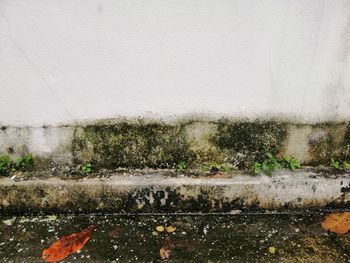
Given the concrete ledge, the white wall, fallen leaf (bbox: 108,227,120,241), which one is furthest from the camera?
the concrete ledge

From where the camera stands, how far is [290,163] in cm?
319

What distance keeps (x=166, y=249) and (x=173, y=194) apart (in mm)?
493

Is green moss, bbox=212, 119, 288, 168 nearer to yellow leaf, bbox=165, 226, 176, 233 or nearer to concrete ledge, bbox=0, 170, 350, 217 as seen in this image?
concrete ledge, bbox=0, 170, 350, 217

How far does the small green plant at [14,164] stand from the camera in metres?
3.13

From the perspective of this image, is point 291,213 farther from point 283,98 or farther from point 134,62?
point 134,62

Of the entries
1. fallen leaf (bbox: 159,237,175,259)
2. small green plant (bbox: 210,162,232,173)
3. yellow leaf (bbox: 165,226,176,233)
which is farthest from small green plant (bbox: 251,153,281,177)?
fallen leaf (bbox: 159,237,175,259)

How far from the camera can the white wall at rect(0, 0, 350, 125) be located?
2.67 meters

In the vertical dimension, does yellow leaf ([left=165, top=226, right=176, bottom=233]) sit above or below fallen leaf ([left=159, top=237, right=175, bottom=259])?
above

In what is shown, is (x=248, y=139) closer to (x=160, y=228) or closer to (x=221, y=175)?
(x=221, y=175)

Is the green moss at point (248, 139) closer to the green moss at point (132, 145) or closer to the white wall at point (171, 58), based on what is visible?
the white wall at point (171, 58)

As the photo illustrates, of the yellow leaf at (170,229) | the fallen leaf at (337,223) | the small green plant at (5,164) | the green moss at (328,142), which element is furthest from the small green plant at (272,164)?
the small green plant at (5,164)

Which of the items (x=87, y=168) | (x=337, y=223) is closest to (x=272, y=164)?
(x=337, y=223)

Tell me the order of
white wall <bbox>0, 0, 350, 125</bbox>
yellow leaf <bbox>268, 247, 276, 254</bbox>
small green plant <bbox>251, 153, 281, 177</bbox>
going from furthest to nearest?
small green plant <bbox>251, 153, 281, 177</bbox> < yellow leaf <bbox>268, 247, 276, 254</bbox> < white wall <bbox>0, 0, 350, 125</bbox>

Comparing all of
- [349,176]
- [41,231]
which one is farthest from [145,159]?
[349,176]
